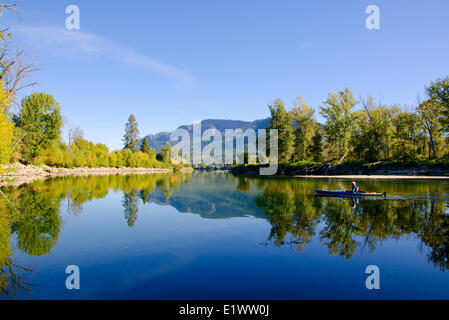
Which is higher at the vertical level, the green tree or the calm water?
the green tree

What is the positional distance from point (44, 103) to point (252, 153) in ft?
240

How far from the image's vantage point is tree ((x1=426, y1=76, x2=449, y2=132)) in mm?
55969

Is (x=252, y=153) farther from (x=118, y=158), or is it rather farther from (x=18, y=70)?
(x=18, y=70)

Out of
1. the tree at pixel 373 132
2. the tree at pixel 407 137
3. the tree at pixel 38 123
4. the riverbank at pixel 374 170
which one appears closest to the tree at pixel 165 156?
the tree at pixel 38 123

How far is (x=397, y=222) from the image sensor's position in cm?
1476

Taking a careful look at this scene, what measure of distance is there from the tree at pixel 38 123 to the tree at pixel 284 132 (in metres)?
58.1

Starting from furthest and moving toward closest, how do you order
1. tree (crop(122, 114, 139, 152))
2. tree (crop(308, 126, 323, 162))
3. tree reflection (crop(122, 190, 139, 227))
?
1. tree (crop(122, 114, 139, 152))
2. tree (crop(308, 126, 323, 162))
3. tree reflection (crop(122, 190, 139, 227))

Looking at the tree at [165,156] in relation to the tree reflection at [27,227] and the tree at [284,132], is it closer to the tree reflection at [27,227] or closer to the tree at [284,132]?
the tree at [284,132]

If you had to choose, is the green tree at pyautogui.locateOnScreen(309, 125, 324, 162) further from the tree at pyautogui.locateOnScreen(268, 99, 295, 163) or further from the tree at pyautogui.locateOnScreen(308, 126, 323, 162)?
the tree at pyautogui.locateOnScreen(268, 99, 295, 163)

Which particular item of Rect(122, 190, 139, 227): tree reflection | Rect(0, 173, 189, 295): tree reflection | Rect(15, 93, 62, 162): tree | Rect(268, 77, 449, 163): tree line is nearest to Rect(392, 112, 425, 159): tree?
Rect(268, 77, 449, 163): tree line

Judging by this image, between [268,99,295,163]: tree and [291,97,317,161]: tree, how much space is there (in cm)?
224

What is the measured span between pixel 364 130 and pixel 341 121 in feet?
23.1

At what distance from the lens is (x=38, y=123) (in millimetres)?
62062

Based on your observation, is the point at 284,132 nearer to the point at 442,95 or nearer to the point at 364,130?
the point at 364,130
